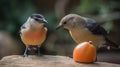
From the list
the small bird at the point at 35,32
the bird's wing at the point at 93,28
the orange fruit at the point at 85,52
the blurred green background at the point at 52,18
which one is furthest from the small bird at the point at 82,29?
the blurred green background at the point at 52,18

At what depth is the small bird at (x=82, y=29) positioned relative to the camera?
2.22 metres

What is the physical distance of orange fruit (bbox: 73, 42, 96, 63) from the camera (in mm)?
1903

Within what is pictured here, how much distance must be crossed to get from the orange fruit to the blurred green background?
6.13 ft

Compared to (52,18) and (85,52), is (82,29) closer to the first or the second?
(85,52)

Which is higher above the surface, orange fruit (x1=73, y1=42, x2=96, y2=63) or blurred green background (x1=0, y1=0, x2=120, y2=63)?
blurred green background (x1=0, y1=0, x2=120, y2=63)

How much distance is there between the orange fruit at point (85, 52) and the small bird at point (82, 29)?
0.28 m

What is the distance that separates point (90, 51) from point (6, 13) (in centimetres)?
227

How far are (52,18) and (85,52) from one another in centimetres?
208

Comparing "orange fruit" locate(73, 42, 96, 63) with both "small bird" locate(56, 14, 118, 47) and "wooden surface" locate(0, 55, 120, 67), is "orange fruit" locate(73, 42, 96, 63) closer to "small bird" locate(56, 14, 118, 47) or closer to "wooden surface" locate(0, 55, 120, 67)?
"wooden surface" locate(0, 55, 120, 67)

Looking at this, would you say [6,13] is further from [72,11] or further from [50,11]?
[72,11]

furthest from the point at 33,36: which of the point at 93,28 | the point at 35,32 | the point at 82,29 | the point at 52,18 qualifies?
the point at 52,18

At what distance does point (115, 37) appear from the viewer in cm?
433

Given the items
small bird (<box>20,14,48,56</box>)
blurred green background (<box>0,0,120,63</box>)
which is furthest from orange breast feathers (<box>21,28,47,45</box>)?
blurred green background (<box>0,0,120,63</box>)

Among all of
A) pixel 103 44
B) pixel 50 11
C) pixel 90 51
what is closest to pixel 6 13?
pixel 50 11
